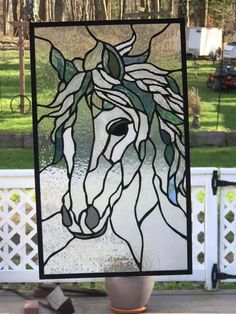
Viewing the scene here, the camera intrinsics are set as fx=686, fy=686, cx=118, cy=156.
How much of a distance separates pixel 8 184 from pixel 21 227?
32 cm

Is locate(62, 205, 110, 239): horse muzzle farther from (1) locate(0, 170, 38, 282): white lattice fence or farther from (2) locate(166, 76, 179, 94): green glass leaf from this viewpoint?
(2) locate(166, 76, 179, 94): green glass leaf

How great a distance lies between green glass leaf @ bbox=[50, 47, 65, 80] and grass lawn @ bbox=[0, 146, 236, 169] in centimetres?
603

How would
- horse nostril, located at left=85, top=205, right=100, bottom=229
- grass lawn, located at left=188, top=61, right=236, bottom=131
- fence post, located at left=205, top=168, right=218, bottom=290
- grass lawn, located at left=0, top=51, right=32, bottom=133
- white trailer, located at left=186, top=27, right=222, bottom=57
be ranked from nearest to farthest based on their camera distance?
1. horse nostril, located at left=85, top=205, right=100, bottom=229
2. fence post, located at left=205, top=168, right=218, bottom=290
3. grass lawn, located at left=0, top=51, right=32, bottom=133
4. grass lawn, located at left=188, top=61, right=236, bottom=131
5. white trailer, located at left=186, top=27, right=222, bottom=57

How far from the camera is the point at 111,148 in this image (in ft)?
13.8

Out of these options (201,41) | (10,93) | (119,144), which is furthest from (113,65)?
(201,41)

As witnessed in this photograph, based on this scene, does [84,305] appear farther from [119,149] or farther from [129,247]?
[119,149]

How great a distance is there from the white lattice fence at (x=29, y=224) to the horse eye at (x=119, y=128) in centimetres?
81

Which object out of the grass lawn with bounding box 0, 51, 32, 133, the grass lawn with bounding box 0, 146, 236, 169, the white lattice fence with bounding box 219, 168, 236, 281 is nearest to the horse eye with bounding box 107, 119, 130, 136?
the white lattice fence with bounding box 219, 168, 236, 281

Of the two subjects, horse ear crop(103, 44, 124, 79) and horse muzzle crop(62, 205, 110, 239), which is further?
horse muzzle crop(62, 205, 110, 239)

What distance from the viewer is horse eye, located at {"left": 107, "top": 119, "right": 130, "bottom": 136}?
165 inches

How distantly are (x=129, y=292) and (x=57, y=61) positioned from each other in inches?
58.8

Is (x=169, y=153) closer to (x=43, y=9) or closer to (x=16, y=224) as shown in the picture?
(x=16, y=224)

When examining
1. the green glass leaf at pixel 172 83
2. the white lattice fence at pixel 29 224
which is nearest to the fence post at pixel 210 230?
the white lattice fence at pixel 29 224

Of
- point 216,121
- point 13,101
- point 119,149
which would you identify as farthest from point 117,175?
point 13,101
